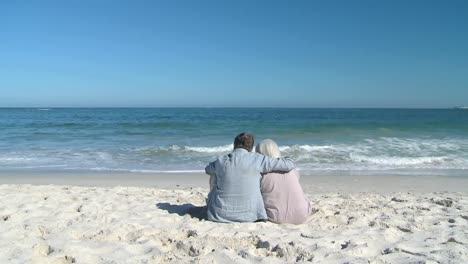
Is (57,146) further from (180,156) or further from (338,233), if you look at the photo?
(338,233)

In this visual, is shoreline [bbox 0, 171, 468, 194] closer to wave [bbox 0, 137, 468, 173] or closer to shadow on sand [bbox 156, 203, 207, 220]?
wave [bbox 0, 137, 468, 173]

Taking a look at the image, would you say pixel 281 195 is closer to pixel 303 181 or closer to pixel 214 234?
pixel 214 234

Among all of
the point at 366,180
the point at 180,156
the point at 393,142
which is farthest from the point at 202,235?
the point at 393,142

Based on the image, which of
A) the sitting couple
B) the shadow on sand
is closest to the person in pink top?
the sitting couple

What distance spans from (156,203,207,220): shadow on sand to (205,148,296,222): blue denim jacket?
0.40 metres

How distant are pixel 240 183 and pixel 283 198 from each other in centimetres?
55

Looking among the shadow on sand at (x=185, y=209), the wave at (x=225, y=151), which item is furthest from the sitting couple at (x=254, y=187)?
the wave at (x=225, y=151)

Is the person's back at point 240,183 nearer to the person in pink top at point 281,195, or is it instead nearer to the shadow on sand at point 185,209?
the person in pink top at point 281,195

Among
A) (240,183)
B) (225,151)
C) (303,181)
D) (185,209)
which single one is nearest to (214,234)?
(240,183)

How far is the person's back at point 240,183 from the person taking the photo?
13.9 ft

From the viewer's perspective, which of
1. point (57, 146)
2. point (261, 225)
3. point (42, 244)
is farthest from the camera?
point (57, 146)

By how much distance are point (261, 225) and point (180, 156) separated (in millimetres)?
9010

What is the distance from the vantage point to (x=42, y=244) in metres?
3.56

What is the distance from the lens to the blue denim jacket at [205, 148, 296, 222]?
424cm
